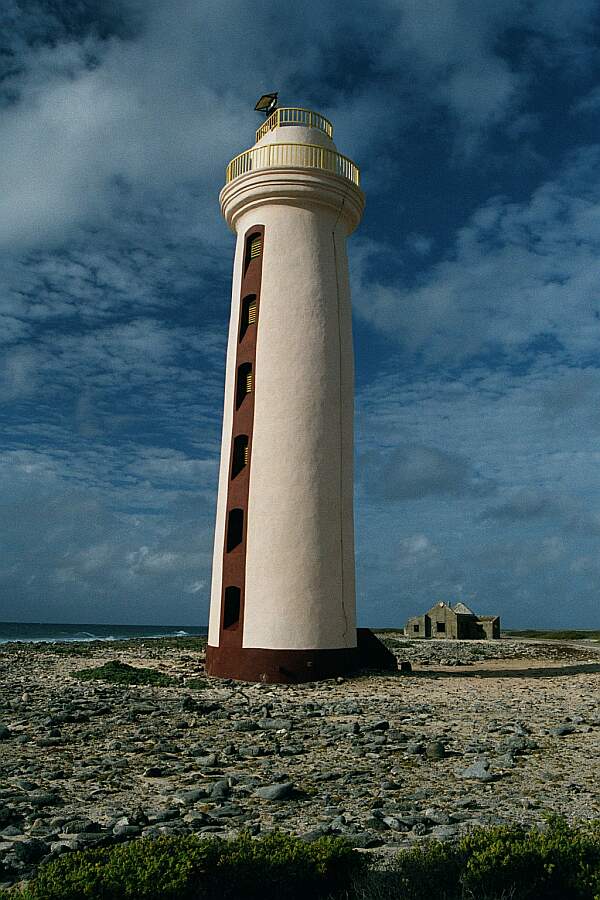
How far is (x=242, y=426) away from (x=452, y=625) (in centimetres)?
4268

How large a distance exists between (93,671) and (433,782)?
1669 centimetres

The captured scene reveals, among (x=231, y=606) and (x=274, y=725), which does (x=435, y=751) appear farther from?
(x=231, y=606)

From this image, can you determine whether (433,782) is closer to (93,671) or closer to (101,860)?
(101,860)

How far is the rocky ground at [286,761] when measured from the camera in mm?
8734

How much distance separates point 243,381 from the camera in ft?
82.5

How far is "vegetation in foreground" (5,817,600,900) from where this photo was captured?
5629mm

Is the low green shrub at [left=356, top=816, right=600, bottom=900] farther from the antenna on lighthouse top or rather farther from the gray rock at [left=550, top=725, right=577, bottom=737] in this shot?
the antenna on lighthouse top

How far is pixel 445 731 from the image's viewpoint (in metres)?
14.5

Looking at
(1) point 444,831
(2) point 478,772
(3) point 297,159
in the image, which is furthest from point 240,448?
(1) point 444,831

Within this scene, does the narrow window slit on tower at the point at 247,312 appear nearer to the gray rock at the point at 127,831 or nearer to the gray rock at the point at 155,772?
the gray rock at the point at 155,772

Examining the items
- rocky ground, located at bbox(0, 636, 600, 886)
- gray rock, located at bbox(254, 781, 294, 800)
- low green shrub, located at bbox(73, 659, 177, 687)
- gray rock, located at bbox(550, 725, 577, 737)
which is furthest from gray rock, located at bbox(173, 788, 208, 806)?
low green shrub, located at bbox(73, 659, 177, 687)

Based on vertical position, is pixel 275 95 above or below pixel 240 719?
above

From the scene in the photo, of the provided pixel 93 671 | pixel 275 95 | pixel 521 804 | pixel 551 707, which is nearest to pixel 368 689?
pixel 551 707

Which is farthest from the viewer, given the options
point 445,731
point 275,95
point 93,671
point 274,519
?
point 275,95
